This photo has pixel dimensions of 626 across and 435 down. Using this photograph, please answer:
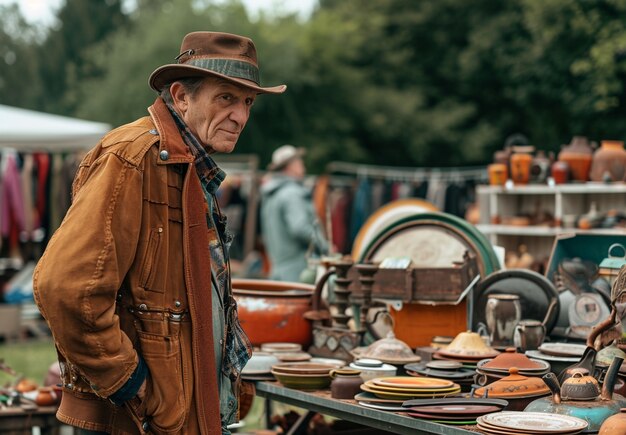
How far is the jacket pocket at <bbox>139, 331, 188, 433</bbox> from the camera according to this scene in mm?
2533

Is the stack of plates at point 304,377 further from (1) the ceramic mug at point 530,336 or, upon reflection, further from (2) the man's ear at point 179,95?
(2) the man's ear at point 179,95

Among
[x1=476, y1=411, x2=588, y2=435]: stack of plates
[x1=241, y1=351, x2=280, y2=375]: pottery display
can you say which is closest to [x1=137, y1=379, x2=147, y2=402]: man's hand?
[x1=476, y1=411, x2=588, y2=435]: stack of plates

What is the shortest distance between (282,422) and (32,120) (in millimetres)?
7204

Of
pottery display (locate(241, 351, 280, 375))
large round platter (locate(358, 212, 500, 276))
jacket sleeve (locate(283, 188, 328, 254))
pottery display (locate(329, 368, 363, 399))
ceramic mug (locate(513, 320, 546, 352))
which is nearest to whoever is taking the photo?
pottery display (locate(329, 368, 363, 399))

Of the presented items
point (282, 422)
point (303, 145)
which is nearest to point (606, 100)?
point (303, 145)

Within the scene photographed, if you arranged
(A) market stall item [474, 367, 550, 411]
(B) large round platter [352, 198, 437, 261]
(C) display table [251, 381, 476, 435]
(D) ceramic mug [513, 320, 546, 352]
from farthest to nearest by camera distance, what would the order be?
(B) large round platter [352, 198, 437, 261] < (D) ceramic mug [513, 320, 546, 352] < (A) market stall item [474, 367, 550, 411] < (C) display table [251, 381, 476, 435]

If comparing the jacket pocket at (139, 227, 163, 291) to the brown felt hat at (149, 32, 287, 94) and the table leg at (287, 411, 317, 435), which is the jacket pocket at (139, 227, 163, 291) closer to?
the brown felt hat at (149, 32, 287, 94)

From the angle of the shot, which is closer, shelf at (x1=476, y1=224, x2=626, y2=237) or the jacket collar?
the jacket collar

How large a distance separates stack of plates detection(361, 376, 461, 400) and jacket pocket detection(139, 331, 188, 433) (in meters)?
0.74

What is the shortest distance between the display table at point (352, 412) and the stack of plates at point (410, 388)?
7 centimetres

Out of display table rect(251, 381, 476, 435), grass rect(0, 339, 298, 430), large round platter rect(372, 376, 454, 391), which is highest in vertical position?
large round platter rect(372, 376, 454, 391)

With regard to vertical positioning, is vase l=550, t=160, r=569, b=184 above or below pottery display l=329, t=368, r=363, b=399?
above

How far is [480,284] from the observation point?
12.4 feet

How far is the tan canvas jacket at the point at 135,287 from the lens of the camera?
2402 millimetres
